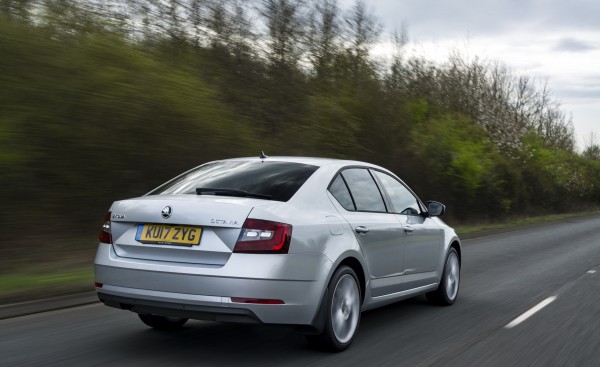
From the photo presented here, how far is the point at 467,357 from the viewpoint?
18.2 ft

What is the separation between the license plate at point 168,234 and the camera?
4.91m

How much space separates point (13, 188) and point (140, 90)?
308cm

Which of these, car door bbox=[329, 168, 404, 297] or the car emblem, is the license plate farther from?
car door bbox=[329, 168, 404, 297]

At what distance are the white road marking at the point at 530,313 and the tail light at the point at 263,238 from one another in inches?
124

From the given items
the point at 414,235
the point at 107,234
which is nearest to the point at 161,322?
the point at 107,234

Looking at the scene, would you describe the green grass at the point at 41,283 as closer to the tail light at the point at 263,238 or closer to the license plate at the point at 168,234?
the license plate at the point at 168,234

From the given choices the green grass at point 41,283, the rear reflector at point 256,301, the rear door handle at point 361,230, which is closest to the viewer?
the rear reflector at point 256,301

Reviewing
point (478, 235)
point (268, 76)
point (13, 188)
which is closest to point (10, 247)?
point (13, 188)

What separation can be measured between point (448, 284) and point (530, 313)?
0.94m

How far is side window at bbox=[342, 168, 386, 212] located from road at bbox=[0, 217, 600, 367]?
3.80 ft

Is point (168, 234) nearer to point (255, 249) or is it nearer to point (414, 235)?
point (255, 249)

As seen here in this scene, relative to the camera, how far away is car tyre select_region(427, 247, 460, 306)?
795 cm

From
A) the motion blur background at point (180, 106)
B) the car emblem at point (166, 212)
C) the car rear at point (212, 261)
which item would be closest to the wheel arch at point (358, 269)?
the car rear at point (212, 261)

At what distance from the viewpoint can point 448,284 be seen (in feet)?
26.6
